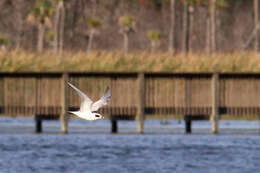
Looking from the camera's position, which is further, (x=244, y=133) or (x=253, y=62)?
(x=253, y=62)

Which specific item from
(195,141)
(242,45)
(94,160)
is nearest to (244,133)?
(195,141)

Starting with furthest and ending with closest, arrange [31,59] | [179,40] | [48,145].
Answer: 1. [179,40]
2. [31,59]
3. [48,145]

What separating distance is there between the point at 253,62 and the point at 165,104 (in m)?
7.99

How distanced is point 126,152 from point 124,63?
33.7 ft

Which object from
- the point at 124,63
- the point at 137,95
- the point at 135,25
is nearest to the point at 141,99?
the point at 137,95

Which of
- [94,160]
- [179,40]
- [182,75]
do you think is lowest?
[94,160]

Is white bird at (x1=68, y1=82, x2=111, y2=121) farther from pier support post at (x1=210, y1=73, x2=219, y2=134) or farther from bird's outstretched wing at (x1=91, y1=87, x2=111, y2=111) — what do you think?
pier support post at (x1=210, y1=73, x2=219, y2=134)

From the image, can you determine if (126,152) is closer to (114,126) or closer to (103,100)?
(114,126)

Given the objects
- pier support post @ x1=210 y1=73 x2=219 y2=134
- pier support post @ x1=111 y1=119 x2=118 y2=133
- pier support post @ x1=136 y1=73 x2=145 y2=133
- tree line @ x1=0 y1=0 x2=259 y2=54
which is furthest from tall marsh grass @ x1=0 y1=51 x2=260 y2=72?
tree line @ x1=0 y1=0 x2=259 y2=54

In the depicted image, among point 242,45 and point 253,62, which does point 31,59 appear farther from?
point 242,45

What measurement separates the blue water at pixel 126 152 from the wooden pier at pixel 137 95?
117cm

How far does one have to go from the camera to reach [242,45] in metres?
112

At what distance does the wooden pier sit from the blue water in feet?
3.83

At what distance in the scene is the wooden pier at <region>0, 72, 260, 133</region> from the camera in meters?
37.7
